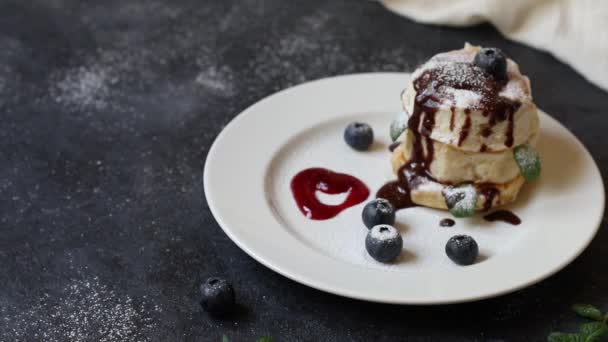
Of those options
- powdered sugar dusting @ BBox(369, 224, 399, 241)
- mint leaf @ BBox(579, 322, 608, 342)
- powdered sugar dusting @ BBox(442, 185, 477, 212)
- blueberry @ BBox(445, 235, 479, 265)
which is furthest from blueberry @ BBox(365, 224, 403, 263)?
mint leaf @ BBox(579, 322, 608, 342)

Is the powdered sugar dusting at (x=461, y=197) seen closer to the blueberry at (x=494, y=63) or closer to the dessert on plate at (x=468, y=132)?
the dessert on plate at (x=468, y=132)

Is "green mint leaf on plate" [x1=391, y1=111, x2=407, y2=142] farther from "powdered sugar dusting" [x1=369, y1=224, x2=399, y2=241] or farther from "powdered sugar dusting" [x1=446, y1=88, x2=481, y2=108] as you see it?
"powdered sugar dusting" [x1=369, y1=224, x2=399, y2=241]

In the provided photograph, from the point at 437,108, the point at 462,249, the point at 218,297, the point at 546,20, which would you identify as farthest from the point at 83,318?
the point at 546,20

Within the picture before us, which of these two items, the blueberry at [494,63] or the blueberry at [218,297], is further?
the blueberry at [494,63]

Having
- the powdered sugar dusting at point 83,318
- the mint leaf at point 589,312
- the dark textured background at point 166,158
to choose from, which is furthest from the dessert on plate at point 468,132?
the powdered sugar dusting at point 83,318

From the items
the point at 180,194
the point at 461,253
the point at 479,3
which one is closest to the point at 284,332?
the point at 461,253

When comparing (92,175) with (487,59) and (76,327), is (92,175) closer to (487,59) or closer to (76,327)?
(76,327)

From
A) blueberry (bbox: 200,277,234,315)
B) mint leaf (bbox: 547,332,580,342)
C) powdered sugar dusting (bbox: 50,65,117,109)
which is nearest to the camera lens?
mint leaf (bbox: 547,332,580,342)
